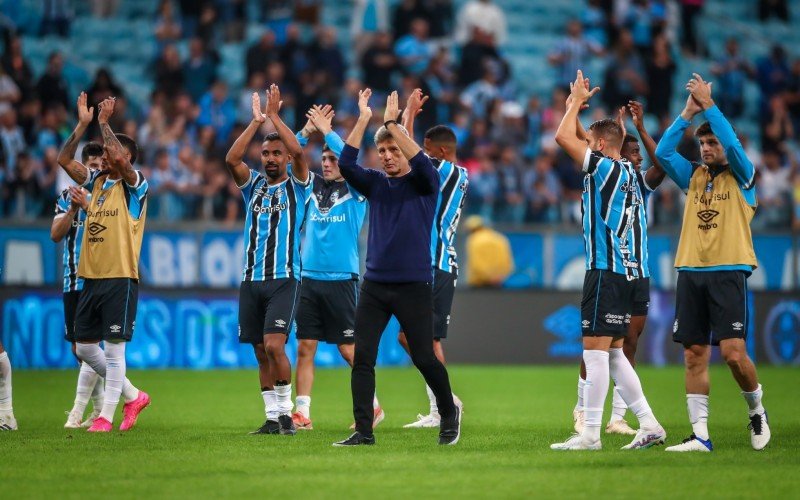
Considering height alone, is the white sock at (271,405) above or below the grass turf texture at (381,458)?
above

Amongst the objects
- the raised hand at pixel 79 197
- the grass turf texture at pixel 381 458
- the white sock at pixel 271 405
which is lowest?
the grass turf texture at pixel 381 458

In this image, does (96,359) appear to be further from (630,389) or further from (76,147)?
(630,389)

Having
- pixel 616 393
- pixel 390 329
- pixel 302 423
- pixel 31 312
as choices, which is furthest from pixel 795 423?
pixel 31 312

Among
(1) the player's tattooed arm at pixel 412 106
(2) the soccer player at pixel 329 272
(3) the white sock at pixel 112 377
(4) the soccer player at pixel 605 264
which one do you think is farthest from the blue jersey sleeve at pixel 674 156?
(3) the white sock at pixel 112 377

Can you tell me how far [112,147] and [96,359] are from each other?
6.14ft

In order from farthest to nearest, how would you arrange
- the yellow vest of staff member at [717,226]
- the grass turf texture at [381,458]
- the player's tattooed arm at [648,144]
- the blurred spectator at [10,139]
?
the blurred spectator at [10,139], the player's tattooed arm at [648,144], the yellow vest of staff member at [717,226], the grass turf texture at [381,458]

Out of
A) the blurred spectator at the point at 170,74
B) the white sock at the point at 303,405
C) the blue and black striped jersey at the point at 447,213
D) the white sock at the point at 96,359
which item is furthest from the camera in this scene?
the blurred spectator at the point at 170,74

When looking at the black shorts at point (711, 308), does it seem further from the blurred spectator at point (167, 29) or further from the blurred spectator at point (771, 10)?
the blurred spectator at point (771, 10)

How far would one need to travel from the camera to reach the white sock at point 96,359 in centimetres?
1104

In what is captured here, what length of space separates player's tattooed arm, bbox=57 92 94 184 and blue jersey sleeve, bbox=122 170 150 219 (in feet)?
1.50

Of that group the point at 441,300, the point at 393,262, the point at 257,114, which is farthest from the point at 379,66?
the point at 393,262

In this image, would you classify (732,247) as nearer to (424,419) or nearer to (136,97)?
(424,419)

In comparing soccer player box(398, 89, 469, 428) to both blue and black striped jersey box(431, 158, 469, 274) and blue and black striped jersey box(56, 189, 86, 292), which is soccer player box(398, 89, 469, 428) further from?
blue and black striped jersey box(56, 189, 86, 292)

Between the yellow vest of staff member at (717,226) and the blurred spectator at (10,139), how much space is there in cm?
1258
